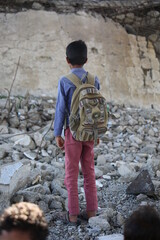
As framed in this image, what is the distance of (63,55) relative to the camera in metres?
7.33

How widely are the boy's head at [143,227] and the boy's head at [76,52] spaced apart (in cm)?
154

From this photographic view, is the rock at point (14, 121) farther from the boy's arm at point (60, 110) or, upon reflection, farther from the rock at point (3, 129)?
the boy's arm at point (60, 110)

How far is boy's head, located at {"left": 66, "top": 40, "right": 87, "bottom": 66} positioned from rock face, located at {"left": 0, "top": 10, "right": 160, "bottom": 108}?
4081mm

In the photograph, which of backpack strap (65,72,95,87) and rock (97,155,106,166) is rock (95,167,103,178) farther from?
backpack strap (65,72,95,87)

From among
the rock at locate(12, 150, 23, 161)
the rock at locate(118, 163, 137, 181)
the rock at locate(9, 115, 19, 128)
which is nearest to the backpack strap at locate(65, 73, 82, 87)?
the rock at locate(118, 163, 137, 181)

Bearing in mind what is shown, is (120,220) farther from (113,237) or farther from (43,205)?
(43,205)

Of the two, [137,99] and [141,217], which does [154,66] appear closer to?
[137,99]

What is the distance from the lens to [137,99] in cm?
791

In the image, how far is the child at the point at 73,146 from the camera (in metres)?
2.72

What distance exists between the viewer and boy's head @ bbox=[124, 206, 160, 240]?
1395 millimetres

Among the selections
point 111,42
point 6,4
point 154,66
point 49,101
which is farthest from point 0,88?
point 154,66

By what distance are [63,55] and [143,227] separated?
616cm

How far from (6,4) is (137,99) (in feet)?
10.1

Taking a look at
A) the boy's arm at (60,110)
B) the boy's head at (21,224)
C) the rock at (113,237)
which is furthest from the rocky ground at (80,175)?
the boy's head at (21,224)
